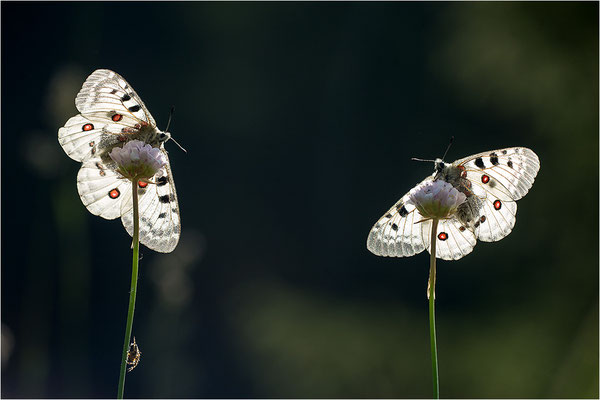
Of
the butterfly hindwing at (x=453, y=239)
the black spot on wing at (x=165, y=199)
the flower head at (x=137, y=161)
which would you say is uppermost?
the flower head at (x=137, y=161)

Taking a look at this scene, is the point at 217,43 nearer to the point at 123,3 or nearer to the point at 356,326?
the point at 123,3

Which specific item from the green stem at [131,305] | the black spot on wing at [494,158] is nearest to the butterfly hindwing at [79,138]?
the green stem at [131,305]

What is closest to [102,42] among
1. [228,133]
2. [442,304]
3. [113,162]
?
[228,133]

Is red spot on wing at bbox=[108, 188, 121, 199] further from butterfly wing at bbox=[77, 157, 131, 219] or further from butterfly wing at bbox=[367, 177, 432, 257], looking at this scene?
butterfly wing at bbox=[367, 177, 432, 257]

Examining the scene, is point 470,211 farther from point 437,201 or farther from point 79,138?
point 79,138

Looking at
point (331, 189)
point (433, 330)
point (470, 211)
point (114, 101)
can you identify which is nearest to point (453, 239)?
point (470, 211)

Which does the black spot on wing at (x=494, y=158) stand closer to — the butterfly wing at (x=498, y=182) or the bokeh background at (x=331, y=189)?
Answer: the butterfly wing at (x=498, y=182)

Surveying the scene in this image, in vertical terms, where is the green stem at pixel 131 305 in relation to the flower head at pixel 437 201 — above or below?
below
